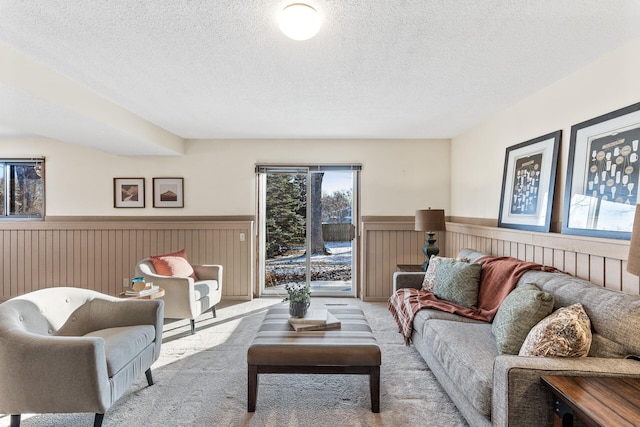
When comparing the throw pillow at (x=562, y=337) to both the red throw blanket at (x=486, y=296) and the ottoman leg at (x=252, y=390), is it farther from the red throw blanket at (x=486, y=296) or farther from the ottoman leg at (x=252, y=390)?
the ottoman leg at (x=252, y=390)

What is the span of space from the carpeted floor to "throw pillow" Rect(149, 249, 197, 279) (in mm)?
910

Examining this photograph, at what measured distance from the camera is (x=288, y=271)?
519cm

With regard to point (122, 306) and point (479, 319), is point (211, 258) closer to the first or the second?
point (122, 306)

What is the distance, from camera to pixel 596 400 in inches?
52.1

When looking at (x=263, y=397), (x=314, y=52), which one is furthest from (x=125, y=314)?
(x=314, y=52)

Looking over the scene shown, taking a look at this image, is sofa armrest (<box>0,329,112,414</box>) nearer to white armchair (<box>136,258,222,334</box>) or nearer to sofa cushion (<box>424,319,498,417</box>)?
white armchair (<box>136,258,222,334</box>)

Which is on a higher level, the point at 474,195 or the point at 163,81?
the point at 163,81

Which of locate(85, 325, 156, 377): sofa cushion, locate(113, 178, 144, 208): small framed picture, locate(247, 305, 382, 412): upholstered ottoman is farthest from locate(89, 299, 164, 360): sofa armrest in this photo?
locate(113, 178, 144, 208): small framed picture

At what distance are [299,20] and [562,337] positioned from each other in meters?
2.14

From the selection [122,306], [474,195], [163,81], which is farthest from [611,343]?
[163,81]

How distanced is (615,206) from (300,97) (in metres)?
2.56

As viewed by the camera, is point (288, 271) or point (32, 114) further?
point (288, 271)

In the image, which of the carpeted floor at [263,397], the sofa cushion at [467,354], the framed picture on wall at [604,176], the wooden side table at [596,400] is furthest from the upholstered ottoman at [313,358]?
the framed picture on wall at [604,176]

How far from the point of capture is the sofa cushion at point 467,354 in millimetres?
1783
